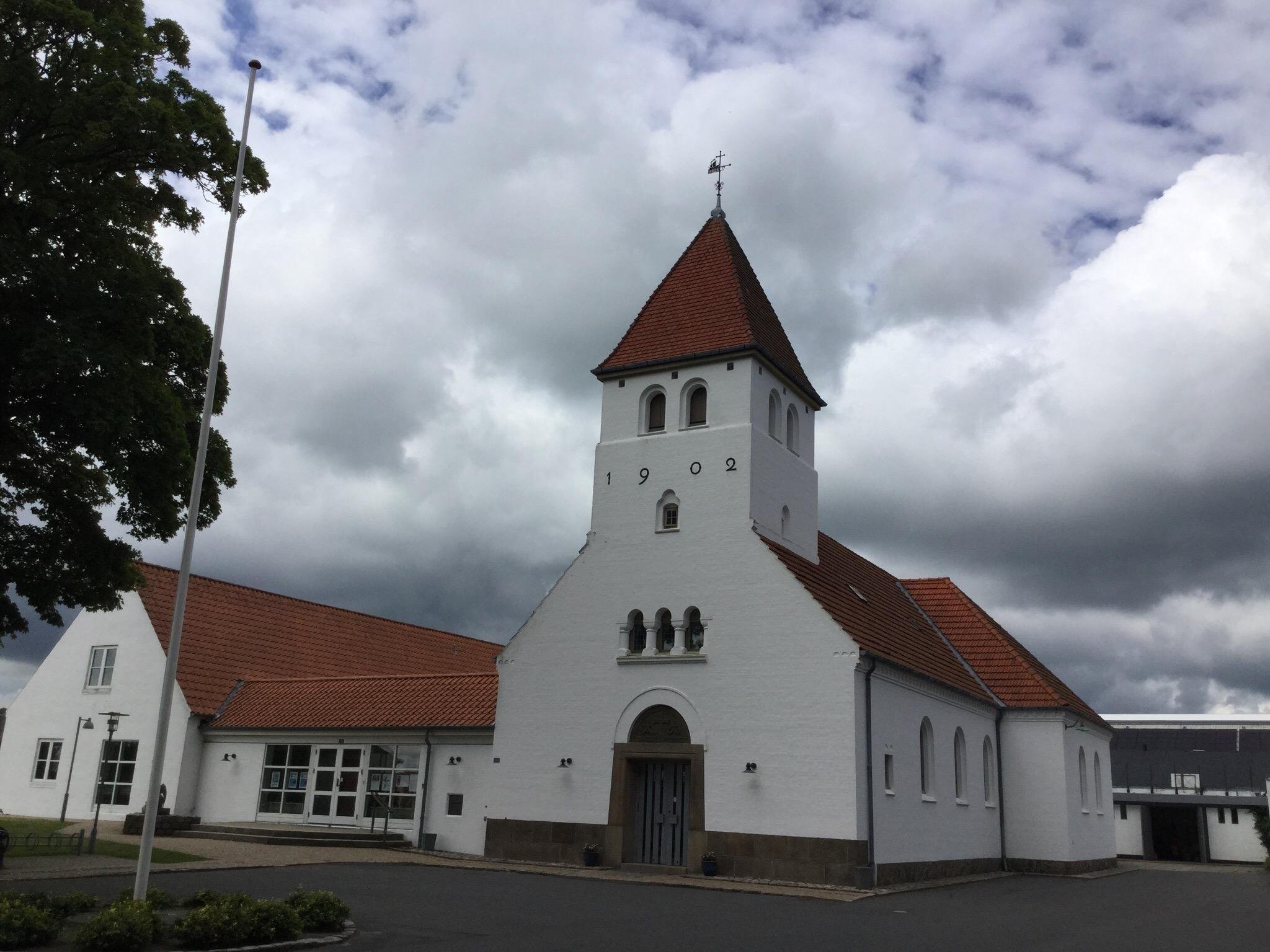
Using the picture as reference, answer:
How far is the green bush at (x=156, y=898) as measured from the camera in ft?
43.0

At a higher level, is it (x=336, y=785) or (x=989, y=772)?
(x=989, y=772)

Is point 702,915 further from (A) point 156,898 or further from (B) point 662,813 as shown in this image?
(B) point 662,813

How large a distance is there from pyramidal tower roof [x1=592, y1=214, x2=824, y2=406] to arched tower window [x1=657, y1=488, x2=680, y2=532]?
3.57 meters

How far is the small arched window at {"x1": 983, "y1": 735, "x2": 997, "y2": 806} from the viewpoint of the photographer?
107 ft

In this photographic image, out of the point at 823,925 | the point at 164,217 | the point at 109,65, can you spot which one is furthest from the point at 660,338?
the point at 823,925

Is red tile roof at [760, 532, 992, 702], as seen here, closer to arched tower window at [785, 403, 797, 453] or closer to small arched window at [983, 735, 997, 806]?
small arched window at [983, 735, 997, 806]

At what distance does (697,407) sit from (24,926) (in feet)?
64.7

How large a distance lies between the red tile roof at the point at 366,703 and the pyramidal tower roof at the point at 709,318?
974cm

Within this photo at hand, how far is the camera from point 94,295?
58.9 feet

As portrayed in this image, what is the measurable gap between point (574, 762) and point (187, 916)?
1494cm

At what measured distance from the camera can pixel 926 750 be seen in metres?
28.2

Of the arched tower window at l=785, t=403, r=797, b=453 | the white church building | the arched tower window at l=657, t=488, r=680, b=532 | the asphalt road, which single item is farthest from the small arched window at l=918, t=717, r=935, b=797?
the arched tower window at l=657, t=488, r=680, b=532

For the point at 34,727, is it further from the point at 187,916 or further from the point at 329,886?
the point at 187,916

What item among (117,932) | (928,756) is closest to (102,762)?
(928,756)
